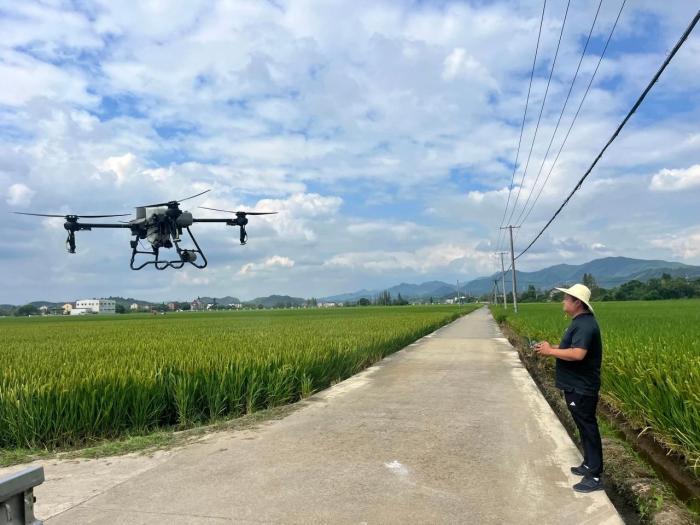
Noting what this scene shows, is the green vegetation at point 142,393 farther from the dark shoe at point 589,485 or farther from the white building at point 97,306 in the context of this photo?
the white building at point 97,306

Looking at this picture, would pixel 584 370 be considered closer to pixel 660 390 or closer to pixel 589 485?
pixel 589 485

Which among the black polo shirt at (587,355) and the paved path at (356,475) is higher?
the black polo shirt at (587,355)

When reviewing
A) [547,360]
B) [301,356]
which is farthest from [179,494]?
[547,360]

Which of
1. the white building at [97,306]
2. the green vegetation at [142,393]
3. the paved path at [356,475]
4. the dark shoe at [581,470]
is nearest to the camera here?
the paved path at [356,475]

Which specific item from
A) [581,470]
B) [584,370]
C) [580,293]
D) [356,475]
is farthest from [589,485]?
[356,475]

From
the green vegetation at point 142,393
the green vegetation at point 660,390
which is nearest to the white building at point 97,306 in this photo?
the green vegetation at point 142,393

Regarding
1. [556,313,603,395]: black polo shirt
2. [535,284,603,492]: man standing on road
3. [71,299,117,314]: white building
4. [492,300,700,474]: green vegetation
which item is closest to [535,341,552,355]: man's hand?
[535,284,603,492]: man standing on road

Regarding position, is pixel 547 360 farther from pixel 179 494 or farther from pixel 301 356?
pixel 179 494
